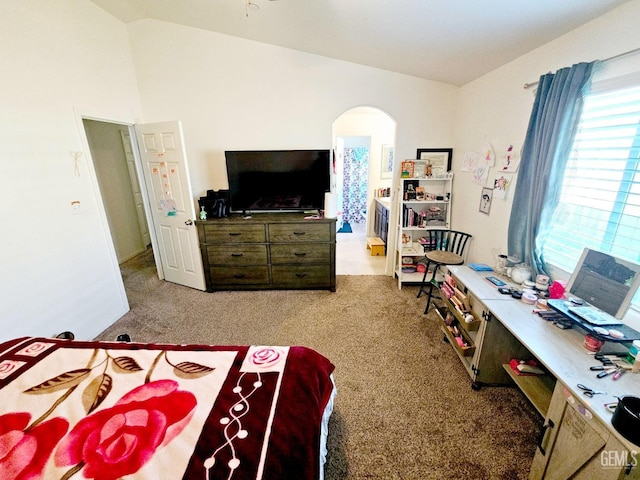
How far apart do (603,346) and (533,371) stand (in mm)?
417

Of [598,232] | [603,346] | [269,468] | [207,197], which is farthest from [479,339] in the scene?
[207,197]

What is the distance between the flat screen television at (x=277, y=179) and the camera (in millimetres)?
3143

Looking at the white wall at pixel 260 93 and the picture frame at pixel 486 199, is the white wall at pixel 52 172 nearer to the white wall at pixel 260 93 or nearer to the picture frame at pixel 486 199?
the white wall at pixel 260 93

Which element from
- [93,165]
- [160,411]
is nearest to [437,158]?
[160,411]

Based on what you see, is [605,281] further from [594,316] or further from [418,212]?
[418,212]

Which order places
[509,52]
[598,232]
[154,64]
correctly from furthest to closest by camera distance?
[154,64], [509,52], [598,232]

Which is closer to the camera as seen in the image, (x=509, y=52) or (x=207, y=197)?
(x=509, y=52)

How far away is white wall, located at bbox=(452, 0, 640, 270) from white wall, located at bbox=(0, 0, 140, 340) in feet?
12.0

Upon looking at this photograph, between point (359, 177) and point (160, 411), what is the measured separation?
5.75 meters

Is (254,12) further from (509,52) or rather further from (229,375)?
(229,375)

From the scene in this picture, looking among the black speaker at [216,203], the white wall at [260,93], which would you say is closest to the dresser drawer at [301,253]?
the black speaker at [216,203]

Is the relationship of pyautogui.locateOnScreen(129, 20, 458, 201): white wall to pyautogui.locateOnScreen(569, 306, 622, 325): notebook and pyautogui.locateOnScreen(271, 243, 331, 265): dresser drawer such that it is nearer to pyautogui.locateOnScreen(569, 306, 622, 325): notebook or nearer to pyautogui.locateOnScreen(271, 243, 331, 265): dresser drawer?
pyautogui.locateOnScreen(271, 243, 331, 265): dresser drawer

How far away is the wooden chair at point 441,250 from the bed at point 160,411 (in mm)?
1864

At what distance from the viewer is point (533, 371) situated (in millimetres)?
1615
